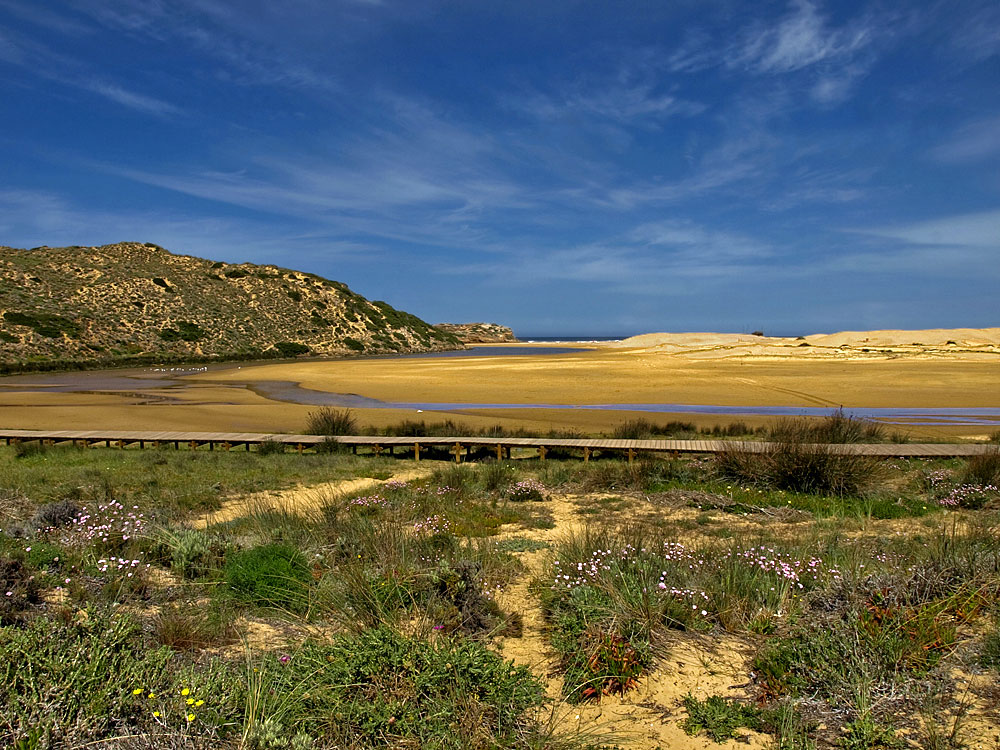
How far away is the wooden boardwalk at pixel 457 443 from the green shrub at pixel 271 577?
28.6ft

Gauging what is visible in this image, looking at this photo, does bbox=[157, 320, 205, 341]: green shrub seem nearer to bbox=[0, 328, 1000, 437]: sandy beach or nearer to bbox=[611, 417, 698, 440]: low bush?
bbox=[0, 328, 1000, 437]: sandy beach

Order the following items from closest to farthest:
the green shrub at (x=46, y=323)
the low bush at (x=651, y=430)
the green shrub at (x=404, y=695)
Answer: the green shrub at (x=404, y=695), the low bush at (x=651, y=430), the green shrub at (x=46, y=323)

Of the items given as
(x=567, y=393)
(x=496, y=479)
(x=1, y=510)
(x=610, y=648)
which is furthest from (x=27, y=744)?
(x=567, y=393)

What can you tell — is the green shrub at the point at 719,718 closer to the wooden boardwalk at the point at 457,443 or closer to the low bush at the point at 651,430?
the wooden boardwalk at the point at 457,443

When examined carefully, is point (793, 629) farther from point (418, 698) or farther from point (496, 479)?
point (496, 479)

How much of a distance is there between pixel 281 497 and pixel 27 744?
7413 mm

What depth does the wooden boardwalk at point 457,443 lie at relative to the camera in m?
12.6

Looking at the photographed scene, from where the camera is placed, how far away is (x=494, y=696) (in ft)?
11.2

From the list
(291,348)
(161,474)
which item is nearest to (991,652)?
(161,474)

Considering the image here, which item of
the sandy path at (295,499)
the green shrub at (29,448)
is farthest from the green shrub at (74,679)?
the green shrub at (29,448)

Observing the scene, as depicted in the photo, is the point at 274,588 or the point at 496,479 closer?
the point at 274,588

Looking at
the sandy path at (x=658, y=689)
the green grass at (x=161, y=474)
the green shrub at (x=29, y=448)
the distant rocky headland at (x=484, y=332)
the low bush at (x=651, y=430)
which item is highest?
the distant rocky headland at (x=484, y=332)

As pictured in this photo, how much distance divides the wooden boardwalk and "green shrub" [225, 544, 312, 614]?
8709 millimetres

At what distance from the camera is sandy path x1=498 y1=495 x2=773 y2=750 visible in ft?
11.3
